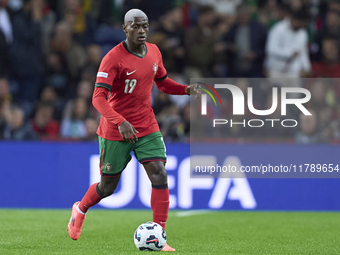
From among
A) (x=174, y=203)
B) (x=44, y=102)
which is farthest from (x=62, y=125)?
(x=174, y=203)

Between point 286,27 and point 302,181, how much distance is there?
3.19 m

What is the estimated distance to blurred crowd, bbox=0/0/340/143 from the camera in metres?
11.6

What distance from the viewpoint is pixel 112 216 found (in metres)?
9.73

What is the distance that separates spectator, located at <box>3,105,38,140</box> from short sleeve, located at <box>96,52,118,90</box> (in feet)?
16.2

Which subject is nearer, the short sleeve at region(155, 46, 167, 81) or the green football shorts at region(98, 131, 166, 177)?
the green football shorts at region(98, 131, 166, 177)

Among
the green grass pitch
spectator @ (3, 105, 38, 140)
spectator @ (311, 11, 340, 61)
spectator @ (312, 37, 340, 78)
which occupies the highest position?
spectator @ (311, 11, 340, 61)

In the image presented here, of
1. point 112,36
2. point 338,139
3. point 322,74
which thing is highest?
point 112,36

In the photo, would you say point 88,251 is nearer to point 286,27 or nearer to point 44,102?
point 44,102

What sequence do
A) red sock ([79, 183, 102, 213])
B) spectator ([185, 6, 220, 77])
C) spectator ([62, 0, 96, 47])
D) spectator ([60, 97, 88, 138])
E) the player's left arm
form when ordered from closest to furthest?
red sock ([79, 183, 102, 213]) < the player's left arm < spectator ([60, 97, 88, 138]) < spectator ([185, 6, 220, 77]) < spectator ([62, 0, 96, 47])

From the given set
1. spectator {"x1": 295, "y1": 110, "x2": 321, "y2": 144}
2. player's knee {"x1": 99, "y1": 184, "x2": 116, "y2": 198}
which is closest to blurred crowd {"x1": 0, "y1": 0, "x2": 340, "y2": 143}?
spectator {"x1": 295, "y1": 110, "x2": 321, "y2": 144}

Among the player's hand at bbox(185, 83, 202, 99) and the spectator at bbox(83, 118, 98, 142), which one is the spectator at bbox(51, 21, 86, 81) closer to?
the spectator at bbox(83, 118, 98, 142)

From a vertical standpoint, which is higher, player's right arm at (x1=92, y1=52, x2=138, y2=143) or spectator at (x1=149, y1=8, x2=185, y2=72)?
spectator at (x1=149, y1=8, x2=185, y2=72)

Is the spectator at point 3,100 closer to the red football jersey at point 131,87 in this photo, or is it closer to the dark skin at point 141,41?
the red football jersey at point 131,87

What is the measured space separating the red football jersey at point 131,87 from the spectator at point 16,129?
4.55 meters
